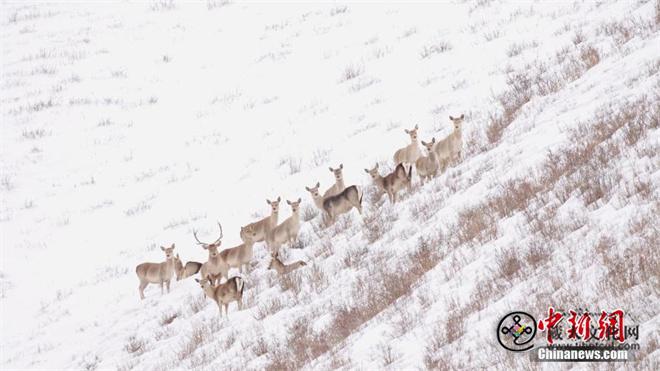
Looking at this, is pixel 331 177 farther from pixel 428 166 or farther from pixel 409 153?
pixel 428 166

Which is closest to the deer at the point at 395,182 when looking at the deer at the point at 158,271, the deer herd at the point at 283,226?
the deer herd at the point at 283,226

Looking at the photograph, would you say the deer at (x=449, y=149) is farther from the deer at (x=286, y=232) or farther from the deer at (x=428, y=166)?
the deer at (x=286, y=232)

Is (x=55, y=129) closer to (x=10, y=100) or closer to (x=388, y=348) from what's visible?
(x=10, y=100)

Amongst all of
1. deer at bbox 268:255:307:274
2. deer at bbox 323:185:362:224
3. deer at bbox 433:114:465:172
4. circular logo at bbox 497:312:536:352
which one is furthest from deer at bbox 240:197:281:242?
circular logo at bbox 497:312:536:352

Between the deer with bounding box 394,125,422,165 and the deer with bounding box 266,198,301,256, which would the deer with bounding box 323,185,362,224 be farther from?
the deer with bounding box 394,125,422,165

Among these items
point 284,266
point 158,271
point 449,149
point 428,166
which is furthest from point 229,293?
point 449,149

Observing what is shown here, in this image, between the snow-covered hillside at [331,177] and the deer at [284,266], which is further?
the deer at [284,266]

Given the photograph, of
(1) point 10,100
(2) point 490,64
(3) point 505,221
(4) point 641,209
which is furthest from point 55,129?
(4) point 641,209
